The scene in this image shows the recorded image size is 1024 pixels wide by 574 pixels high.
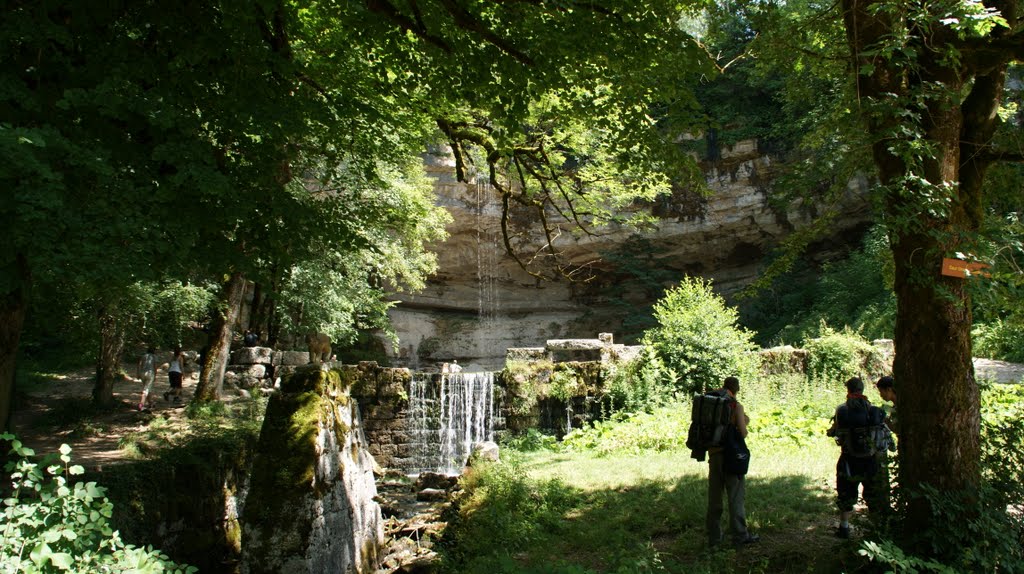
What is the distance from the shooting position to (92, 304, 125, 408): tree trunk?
41.4 ft

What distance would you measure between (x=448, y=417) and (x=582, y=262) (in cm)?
1434

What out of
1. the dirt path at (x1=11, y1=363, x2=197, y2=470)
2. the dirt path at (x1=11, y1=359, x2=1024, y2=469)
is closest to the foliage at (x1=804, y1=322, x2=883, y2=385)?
the dirt path at (x1=11, y1=359, x2=1024, y2=469)

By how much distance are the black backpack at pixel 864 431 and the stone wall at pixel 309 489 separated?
15.1 feet

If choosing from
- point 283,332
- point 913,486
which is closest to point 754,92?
point 283,332

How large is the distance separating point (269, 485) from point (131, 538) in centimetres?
217

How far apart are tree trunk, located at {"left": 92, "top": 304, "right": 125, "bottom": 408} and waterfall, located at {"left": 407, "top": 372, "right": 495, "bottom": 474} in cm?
590

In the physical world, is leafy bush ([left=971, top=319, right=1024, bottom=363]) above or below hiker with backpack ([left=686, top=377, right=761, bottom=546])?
above

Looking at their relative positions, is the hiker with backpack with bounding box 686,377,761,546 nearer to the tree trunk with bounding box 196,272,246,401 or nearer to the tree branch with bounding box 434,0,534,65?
the tree branch with bounding box 434,0,534,65

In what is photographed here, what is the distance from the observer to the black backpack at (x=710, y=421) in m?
5.48

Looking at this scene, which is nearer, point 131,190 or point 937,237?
point 937,237

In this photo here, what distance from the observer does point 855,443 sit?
18.4ft

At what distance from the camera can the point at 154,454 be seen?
9.07m

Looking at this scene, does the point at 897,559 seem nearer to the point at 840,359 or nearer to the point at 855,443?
the point at 855,443

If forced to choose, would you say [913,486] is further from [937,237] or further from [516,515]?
[516,515]
